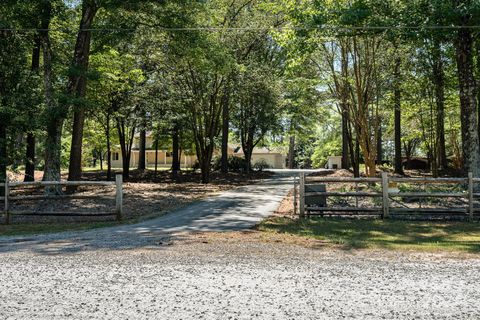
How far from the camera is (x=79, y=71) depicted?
54.0ft

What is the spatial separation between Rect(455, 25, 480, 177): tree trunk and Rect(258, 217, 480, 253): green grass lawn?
4159 mm

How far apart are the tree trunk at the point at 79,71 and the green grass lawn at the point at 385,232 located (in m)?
9.66

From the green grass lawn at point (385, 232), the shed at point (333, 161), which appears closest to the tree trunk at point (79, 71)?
the green grass lawn at point (385, 232)

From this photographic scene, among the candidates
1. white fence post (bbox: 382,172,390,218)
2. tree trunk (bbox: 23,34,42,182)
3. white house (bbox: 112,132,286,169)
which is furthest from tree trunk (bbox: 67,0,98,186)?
white house (bbox: 112,132,286,169)

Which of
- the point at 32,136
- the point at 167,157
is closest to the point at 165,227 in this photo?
the point at 32,136

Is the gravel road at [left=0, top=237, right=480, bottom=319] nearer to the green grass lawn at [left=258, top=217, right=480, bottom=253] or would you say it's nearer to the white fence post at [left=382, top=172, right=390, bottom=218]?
the green grass lawn at [left=258, top=217, right=480, bottom=253]

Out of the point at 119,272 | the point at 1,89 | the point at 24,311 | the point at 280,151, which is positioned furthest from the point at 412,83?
the point at 280,151

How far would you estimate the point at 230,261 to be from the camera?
23.4 ft

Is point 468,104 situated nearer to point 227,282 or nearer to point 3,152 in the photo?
point 227,282

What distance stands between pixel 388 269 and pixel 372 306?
189cm

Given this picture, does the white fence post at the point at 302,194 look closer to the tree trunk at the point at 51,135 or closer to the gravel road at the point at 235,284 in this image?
the gravel road at the point at 235,284

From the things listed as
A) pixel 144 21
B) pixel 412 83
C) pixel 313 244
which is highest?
pixel 144 21

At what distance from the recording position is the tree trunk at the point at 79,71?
1760 cm

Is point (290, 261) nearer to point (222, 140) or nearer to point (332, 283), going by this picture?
point (332, 283)
